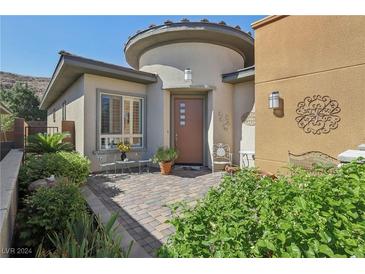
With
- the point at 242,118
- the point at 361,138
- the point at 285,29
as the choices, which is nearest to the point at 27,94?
the point at 242,118

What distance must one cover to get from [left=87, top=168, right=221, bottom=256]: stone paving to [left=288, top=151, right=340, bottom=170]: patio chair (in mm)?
2144

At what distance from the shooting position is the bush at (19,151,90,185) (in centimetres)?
422

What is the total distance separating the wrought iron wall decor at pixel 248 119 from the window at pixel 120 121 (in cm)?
394

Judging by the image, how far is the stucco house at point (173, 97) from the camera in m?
6.88

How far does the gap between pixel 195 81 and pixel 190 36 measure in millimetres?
1596

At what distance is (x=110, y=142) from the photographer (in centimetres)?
733

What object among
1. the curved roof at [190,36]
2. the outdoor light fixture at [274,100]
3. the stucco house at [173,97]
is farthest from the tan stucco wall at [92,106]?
the outdoor light fixture at [274,100]

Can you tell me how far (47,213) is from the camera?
2680 mm

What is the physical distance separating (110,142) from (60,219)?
4.78 metres

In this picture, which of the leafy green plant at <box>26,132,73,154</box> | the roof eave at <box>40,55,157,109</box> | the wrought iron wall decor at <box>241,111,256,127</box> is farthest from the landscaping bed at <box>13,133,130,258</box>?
the wrought iron wall decor at <box>241,111,256,127</box>

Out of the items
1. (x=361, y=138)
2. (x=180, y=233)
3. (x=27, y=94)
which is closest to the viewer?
(x=180, y=233)

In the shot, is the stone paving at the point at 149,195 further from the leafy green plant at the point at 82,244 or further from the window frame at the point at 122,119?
the window frame at the point at 122,119

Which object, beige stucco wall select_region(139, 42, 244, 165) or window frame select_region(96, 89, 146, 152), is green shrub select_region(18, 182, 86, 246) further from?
beige stucco wall select_region(139, 42, 244, 165)
